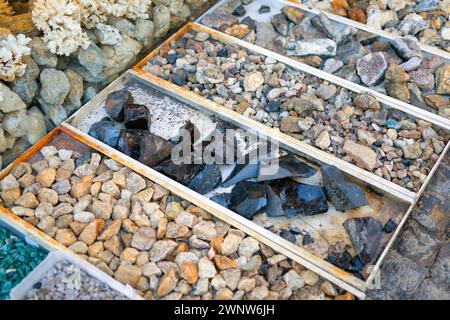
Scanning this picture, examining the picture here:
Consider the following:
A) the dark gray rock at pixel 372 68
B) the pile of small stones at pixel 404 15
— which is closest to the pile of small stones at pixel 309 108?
the dark gray rock at pixel 372 68

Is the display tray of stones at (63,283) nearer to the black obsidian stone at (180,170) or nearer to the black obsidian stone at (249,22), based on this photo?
the black obsidian stone at (180,170)

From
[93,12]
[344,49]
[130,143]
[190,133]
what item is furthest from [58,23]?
[344,49]

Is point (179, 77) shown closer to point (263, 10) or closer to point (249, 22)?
point (249, 22)

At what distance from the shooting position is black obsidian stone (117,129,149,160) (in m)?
2.69

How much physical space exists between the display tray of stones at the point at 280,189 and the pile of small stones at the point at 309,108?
16 centimetres

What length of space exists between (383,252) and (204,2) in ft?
6.73

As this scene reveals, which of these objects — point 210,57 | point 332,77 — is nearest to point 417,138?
point 332,77

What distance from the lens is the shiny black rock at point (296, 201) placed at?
2.48 metres

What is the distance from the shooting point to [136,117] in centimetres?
275

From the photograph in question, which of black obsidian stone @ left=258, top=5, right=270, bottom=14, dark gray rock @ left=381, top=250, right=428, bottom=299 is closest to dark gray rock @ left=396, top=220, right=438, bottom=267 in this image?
dark gray rock @ left=381, top=250, right=428, bottom=299

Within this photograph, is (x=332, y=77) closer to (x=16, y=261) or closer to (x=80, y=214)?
(x=80, y=214)

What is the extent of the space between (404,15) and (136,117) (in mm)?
1835

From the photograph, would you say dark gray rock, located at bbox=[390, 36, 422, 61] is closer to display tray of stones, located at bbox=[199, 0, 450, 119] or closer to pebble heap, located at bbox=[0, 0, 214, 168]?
display tray of stones, located at bbox=[199, 0, 450, 119]
